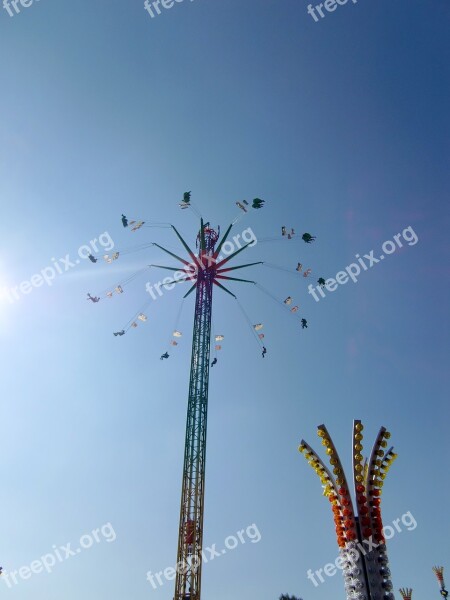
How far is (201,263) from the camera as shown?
35312 mm

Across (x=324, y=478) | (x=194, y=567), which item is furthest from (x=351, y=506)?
(x=194, y=567)

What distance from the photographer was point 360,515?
22.1 m

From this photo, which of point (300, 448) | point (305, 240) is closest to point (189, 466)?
point (300, 448)

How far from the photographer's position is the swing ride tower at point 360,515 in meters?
20.9

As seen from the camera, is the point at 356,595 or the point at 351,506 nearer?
the point at 356,595

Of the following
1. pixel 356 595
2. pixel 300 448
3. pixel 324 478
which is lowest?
pixel 356 595

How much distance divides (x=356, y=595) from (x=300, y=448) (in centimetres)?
731

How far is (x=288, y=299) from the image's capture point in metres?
32.5

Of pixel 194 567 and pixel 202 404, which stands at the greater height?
pixel 202 404

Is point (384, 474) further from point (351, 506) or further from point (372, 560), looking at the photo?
point (372, 560)

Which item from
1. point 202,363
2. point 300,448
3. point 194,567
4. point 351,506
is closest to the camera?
point 351,506

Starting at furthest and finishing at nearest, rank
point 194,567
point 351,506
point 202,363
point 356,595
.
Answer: point 202,363 < point 194,567 < point 351,506 < point 356,595

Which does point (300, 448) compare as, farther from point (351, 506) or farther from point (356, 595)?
point (356, 595)

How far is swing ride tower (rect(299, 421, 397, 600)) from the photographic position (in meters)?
20.9
